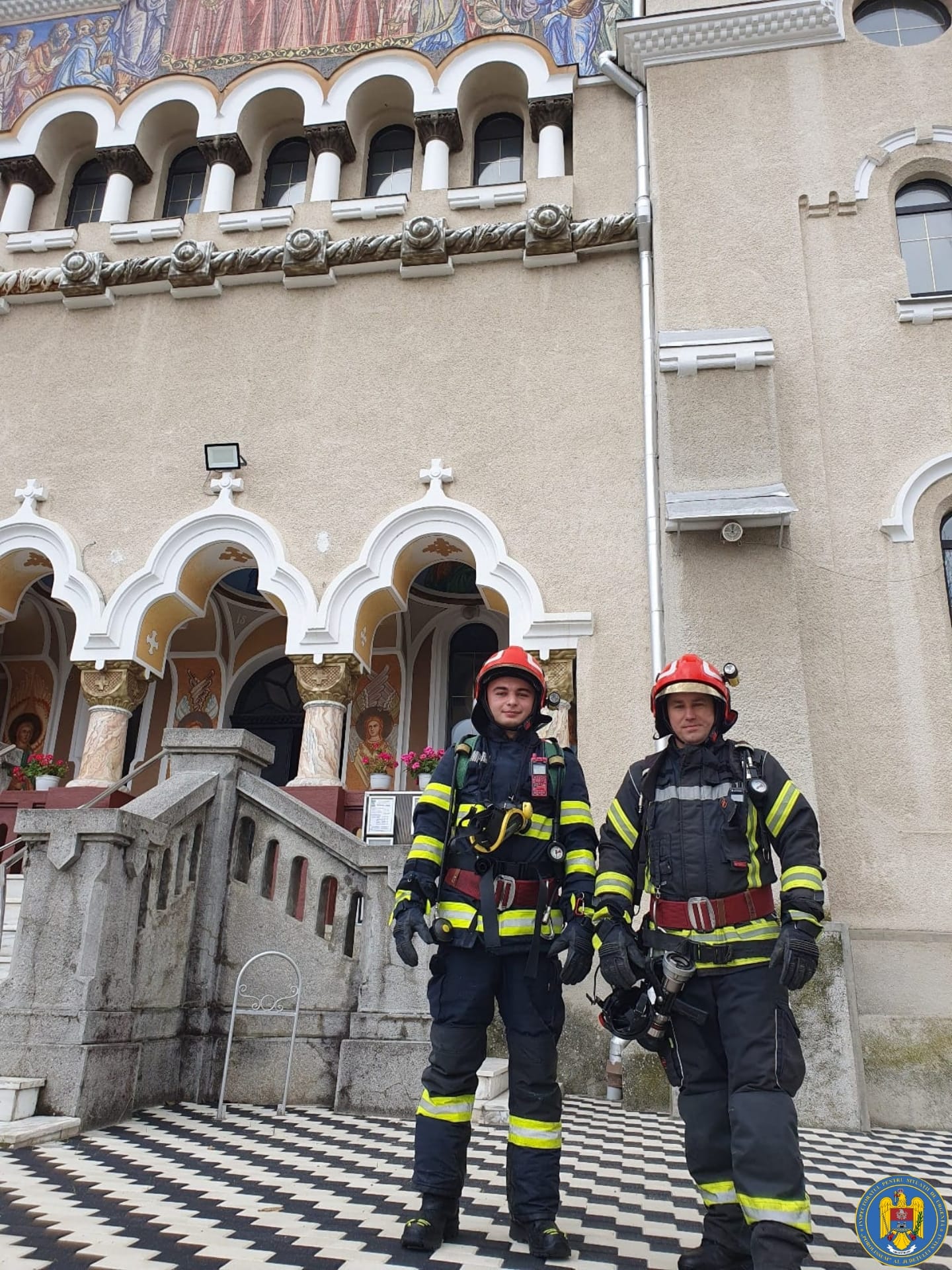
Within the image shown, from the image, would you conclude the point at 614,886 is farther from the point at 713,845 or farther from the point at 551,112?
the point at 551,112

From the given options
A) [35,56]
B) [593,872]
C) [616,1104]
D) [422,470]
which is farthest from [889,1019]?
[35,56]

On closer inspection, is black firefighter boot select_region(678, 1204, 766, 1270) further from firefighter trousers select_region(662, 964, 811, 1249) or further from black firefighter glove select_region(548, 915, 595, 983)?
black firefighter glove select_region(548, 915, 595, 983)

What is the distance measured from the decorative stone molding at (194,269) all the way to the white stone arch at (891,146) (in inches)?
292

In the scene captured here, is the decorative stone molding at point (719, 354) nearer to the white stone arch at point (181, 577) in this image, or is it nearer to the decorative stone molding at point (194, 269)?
the white stone arch at point (181, 577)

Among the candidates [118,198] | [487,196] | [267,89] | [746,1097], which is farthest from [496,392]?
[746,1097]

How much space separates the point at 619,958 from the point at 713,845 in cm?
54

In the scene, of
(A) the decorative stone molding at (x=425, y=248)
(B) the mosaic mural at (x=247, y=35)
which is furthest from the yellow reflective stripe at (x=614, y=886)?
(B) the mosaic mural at (x=247, y=35)

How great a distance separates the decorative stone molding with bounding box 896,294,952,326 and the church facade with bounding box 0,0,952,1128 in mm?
36

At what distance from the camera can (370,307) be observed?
11.5 m

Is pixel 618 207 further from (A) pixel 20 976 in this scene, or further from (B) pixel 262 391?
(A) pixel 20 976

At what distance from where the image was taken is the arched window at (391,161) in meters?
12.5

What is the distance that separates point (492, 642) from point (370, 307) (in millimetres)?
4766

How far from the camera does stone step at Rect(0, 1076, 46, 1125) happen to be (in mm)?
5289

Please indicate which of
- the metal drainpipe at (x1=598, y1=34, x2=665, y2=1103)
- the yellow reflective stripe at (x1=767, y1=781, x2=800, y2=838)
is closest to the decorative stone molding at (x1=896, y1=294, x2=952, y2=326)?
the metal drainpipe at (x1=598, y1=34, x2=665, y2=1103)
